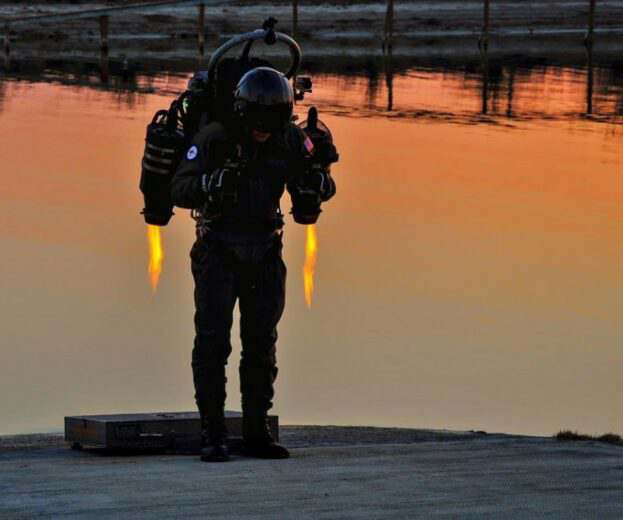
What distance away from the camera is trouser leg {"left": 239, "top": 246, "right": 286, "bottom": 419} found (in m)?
11.4

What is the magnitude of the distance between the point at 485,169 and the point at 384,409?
1427 cm

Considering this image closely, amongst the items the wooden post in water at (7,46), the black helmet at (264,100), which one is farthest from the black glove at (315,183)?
the wooden post in water at (7,46)

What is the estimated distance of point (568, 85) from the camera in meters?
45.1

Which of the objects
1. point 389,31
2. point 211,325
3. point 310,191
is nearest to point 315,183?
point 310,191

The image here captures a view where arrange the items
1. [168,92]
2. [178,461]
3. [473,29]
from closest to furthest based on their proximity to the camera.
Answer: [178,461], [168,92], [473,29]

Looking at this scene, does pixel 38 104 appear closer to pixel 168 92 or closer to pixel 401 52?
pixel 168 92

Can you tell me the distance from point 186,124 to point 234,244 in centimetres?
72

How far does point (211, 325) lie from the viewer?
11.4m

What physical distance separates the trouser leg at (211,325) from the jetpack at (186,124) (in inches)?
16.2

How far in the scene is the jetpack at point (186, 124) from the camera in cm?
1149

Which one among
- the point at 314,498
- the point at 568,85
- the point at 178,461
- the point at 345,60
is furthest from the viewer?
the point at 345,60

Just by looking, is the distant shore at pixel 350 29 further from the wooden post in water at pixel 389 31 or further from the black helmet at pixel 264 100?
the black helmet at pixel 264 100

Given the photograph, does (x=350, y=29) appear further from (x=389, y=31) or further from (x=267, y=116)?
(x=267, y=116)

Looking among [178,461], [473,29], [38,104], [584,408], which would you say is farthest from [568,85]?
[178,461]
